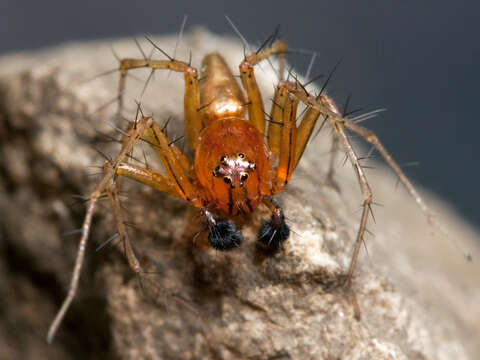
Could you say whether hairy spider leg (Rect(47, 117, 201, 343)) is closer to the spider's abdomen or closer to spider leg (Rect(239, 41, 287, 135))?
the spider's abdomen

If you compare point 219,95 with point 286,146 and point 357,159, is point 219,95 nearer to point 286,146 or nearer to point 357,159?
point 286,146

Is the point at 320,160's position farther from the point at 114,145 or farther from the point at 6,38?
the point at 6,38

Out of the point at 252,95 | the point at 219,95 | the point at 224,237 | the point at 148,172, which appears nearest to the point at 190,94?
the point at 219,95

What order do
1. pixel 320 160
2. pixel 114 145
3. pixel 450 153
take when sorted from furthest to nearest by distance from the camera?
pixel 450 153 < pixel 320 160 < pixel 114 145

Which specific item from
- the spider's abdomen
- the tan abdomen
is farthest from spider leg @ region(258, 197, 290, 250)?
the tan abdomen

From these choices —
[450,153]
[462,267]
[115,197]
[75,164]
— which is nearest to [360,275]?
[115,197]

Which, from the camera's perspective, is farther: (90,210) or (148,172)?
(148,172)
